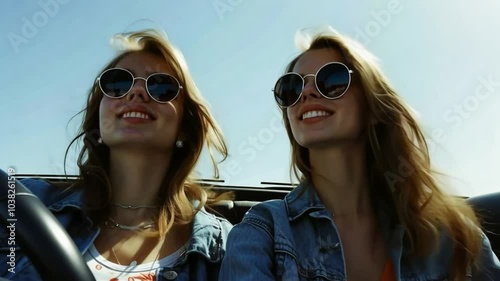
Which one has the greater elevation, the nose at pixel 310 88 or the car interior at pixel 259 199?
the nose at pixel 310 88

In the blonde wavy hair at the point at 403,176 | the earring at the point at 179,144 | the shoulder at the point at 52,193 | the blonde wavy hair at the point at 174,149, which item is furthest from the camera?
the earring at the point at 179,144

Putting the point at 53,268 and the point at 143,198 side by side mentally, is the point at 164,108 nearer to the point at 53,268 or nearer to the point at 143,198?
A: the point at 143,198

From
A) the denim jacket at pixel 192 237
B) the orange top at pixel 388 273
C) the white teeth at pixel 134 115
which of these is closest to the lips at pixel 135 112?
the white teeth at pixel 134 115

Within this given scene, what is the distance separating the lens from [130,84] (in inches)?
76.3

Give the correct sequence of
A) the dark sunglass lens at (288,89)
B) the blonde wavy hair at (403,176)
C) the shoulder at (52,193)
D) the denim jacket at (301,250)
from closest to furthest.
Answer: the denim jacket at (301,250)
the blonde wavy hair at (403,176)
the dark sunglass lens at (288,89)
the shoulder at (52,193)

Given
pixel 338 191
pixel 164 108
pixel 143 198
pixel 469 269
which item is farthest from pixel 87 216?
pixel 469 269

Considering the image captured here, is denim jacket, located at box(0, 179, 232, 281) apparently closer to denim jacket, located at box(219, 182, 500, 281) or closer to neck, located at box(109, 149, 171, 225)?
neck, located at box(109, 149, 171, 225)

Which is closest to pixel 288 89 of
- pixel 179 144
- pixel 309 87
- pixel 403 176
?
pixel 309 87

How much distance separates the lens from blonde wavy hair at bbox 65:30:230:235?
2.01m

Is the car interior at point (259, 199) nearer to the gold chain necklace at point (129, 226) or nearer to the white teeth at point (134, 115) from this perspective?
the gold chain necklace at point (129, 226)

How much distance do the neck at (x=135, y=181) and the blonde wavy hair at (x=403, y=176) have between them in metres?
0.62

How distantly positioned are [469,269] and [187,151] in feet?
3.94

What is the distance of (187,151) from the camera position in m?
2.19

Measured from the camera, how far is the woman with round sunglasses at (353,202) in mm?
1531
